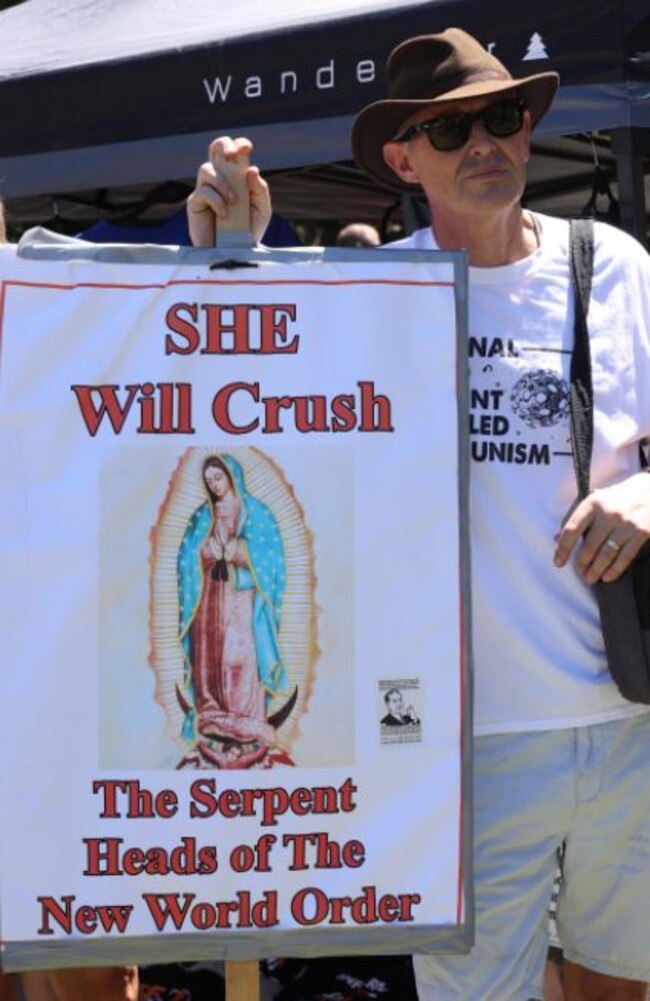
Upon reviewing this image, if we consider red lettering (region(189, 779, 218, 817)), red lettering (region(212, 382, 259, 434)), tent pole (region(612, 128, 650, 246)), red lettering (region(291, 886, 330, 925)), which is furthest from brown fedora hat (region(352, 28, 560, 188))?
red lettering (region(291, 886, 330, 925))

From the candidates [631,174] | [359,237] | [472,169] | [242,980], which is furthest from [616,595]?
[359,237]

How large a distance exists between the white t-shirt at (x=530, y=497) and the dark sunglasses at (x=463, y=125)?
22 centimetres

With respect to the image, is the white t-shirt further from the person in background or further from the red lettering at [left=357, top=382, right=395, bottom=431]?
the person in background

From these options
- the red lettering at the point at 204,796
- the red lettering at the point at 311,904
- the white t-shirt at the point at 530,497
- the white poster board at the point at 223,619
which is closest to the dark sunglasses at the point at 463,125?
the white t-shirt at the point at 530,497

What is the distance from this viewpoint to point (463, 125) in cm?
276

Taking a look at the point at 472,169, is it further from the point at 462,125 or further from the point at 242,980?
the point at 242,980

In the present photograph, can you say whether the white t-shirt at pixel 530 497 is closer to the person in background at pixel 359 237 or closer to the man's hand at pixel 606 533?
the man's hand at pixel 606 533

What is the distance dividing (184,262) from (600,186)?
231 centimetres

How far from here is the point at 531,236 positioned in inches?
113

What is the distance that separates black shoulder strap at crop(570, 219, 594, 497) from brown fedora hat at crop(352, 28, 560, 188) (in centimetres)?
29

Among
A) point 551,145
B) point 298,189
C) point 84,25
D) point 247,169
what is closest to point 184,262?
point 247,169

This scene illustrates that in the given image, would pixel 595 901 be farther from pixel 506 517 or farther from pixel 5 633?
pixel 5 633

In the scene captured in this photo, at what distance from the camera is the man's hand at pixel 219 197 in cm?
256

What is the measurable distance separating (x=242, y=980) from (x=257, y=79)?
2.33 meters
